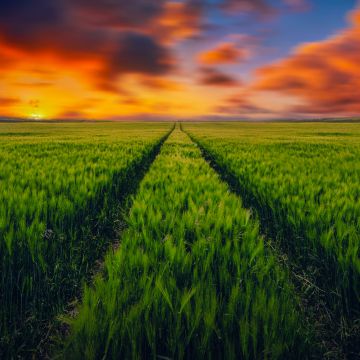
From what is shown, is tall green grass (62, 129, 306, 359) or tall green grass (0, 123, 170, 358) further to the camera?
tall green grass (0, 123, 170, 358)

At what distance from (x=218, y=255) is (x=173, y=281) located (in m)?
0.67

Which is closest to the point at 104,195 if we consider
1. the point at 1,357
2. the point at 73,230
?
the point at 73,230

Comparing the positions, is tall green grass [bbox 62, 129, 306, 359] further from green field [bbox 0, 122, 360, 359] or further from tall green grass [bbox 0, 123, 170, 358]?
tall green grass [bbox 0, 123, 170, 358]

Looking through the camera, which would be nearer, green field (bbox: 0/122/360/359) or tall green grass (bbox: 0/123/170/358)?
green field (bbox: 0/122/360/359)

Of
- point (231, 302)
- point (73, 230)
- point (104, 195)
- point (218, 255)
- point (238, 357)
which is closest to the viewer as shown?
point (238, 357)

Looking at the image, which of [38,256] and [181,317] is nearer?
[181,317]

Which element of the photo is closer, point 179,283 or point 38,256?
point 179,283

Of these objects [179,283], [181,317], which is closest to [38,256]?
[179,283]

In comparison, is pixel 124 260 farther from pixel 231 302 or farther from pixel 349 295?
pixel 349 295

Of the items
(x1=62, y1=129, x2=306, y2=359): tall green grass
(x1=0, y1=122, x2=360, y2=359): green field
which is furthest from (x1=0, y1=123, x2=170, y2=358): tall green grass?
(x1=62, y1=129, x2=306, y2=359): tall green grass

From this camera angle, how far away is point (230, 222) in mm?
2934

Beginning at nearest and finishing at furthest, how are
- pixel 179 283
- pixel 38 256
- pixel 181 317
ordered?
pixel 181 317 < pixel 179 283 < pixel 38 256

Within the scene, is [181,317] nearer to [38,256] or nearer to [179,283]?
[179,283]

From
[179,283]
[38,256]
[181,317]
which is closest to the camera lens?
[181,317]
